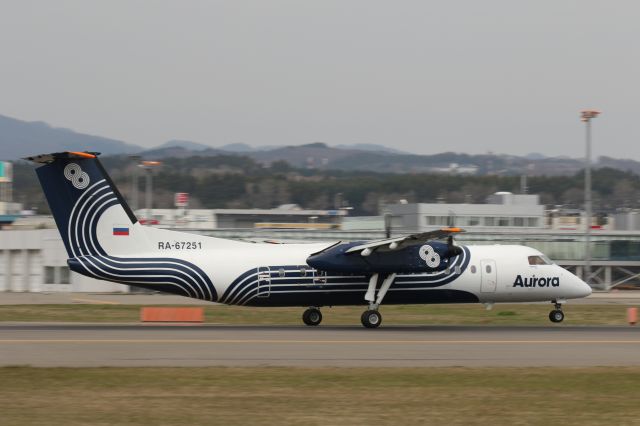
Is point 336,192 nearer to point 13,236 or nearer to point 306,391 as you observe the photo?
point 13,236

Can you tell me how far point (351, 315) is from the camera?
34.1 metres

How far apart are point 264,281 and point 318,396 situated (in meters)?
11.9

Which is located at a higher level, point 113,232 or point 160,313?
point 113,232

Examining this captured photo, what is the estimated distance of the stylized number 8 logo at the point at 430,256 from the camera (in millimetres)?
27156

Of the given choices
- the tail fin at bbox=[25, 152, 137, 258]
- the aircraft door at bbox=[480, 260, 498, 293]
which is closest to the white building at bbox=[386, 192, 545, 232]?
the aircraft door at bbox=[480, 260, 498, 293]

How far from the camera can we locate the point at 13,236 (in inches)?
2459

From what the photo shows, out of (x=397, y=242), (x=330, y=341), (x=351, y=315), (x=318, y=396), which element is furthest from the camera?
(x=351, y=315)

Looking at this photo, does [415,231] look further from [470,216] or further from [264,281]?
[264,281]

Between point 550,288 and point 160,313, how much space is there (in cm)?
1352

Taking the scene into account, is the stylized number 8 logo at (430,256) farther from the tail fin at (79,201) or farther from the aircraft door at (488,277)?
the tail fin at (79,201)

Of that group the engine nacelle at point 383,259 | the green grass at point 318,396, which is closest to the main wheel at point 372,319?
the engine nacelle at point 383,259

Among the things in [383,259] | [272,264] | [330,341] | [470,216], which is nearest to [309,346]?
[330,341]

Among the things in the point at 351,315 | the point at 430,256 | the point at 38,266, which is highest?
the point at 430,256

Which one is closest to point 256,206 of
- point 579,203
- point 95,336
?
point 579,203
